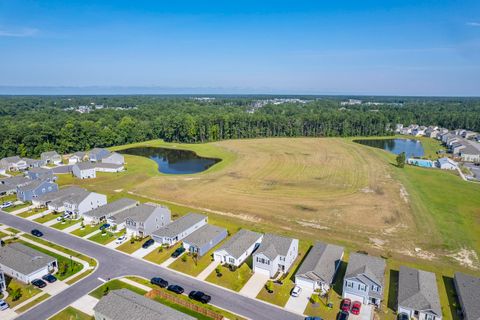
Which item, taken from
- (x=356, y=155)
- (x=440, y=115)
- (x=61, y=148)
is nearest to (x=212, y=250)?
(x=356, y=155)

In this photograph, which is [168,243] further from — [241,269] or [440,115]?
[440,115]

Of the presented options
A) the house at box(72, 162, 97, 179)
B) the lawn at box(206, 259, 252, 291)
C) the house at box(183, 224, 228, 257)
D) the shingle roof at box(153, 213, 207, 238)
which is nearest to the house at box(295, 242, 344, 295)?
the lawn at box(206, 259, 252, 291)

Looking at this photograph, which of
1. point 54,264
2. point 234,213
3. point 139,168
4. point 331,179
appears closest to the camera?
point 54,264

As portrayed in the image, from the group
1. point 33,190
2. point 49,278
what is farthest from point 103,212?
point 33,190

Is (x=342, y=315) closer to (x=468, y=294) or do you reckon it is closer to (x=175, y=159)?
(x=468, y=294)

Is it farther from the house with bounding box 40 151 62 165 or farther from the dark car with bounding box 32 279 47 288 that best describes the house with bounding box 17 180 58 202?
the house with bounding box 40 151 62 165

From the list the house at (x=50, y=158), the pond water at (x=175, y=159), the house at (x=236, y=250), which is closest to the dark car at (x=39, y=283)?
the house at (x=236, y=250)
